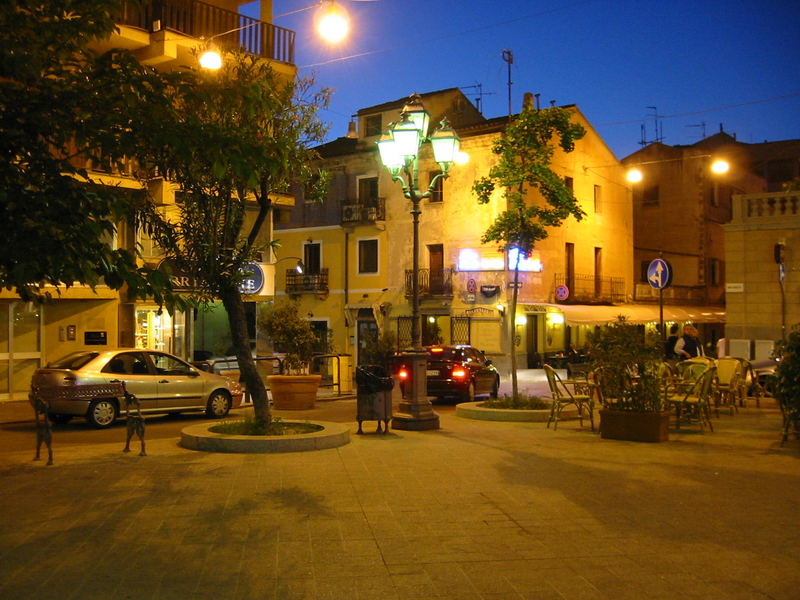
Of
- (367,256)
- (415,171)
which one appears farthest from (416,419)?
(367,256)

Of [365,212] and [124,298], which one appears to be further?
[365,212]

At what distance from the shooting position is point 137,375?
619 inches

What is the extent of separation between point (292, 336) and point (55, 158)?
496 inches

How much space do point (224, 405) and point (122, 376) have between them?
2.61 meters

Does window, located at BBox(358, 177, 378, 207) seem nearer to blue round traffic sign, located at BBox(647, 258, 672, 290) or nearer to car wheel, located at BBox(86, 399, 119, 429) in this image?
blue round traffic sign, located at BBox(647, 258, 672, 290)

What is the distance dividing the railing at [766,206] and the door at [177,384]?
1541 cm

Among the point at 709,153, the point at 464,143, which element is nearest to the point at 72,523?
the point at 464,143

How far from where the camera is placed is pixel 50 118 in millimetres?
6879

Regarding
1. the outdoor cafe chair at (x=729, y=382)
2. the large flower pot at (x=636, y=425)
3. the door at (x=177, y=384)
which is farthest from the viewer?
the door at (x=177, y=384)

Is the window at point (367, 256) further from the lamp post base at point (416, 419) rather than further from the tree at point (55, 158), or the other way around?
the tree at point (55, 158)

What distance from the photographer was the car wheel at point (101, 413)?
14.7 meters

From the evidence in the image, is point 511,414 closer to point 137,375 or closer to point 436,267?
point 137,375

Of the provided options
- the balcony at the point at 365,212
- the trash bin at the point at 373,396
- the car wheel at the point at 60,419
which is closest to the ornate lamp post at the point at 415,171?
the trash bin at the point at 373,396

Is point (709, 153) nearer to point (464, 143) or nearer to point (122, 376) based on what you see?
point (464, 143)
